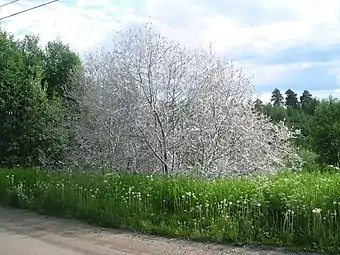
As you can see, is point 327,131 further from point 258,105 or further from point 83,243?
point 83,243

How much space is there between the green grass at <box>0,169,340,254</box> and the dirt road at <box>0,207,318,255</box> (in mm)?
370

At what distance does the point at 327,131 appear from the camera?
84.9 feet

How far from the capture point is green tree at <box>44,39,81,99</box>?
83.9 feet

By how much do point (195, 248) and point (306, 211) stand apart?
5.94 feet

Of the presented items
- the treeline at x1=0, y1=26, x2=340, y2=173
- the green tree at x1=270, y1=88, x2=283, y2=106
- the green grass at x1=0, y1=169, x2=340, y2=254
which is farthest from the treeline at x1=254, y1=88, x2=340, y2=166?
the green grass at x1=0, y1=169, x2=340, y2=254

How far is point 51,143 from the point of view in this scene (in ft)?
70.3

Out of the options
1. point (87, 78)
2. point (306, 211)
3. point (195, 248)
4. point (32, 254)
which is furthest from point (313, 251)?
point (87, 78)

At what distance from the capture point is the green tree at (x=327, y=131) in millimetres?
25016

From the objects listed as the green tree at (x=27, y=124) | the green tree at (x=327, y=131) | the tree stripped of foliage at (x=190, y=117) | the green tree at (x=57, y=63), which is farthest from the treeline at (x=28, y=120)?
the green tree at (x=327, y=131)

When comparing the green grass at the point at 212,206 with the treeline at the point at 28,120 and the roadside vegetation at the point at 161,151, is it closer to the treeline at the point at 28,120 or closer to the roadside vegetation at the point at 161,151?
the roadside vegetation at the point at 161,151

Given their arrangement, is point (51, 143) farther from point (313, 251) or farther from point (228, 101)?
point (313, 251)

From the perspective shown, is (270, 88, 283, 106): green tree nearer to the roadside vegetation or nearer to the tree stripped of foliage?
the roadside vegetation

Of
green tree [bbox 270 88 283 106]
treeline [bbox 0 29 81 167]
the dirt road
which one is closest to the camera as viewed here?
the dirt road

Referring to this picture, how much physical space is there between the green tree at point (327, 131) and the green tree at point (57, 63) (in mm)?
11365
